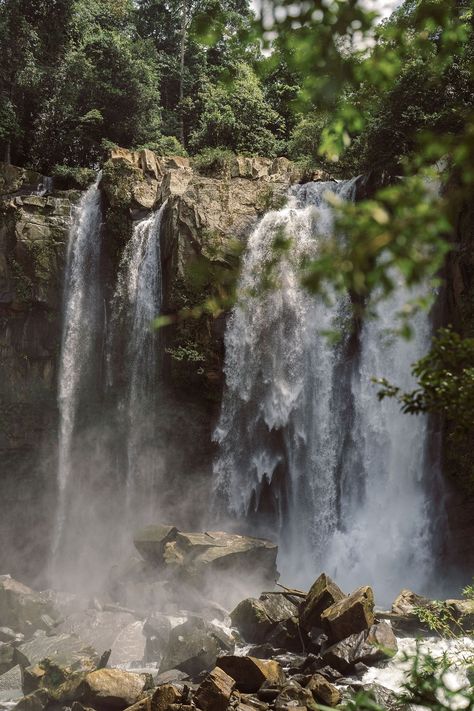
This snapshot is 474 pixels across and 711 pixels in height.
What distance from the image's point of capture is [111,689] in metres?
10.2

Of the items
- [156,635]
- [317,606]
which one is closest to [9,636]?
[156,635]

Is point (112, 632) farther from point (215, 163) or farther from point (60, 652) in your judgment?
point (215, 163)

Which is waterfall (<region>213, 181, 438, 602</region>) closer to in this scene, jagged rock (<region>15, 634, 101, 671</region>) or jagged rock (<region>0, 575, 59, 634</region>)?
jagged rock (<region>0, 575, 59, 634</region>)

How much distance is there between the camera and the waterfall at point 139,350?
20547 mm

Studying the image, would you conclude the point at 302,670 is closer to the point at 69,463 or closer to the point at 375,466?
the point at 375,466

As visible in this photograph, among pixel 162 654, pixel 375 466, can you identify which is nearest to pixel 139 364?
pixel 375 466

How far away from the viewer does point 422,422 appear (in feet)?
58.1

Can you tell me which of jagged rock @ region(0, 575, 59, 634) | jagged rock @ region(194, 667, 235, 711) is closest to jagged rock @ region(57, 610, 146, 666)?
jagged rock @ region(0, 575, 59, 634)

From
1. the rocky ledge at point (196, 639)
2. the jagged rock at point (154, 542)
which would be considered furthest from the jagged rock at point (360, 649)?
the jagged rock at point (154, 542)

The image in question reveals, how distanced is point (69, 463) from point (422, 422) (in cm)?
1243

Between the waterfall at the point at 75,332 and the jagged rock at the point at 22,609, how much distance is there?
16.1 ft

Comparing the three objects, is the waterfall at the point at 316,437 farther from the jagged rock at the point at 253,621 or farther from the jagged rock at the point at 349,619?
the jagged rock at the point at 349,619

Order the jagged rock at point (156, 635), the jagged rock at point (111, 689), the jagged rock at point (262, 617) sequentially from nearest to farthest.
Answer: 1. the jagged rock at point (111, 689)
2. the jagged rock at point (156, 635)
3. the jagged rock at point (262, 617)

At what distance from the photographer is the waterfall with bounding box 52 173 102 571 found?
821 inches
